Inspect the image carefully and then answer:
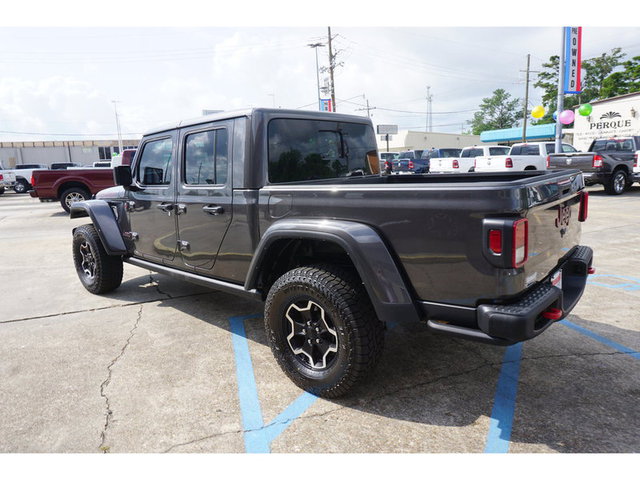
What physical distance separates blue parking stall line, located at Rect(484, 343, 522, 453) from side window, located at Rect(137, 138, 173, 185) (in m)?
3.18

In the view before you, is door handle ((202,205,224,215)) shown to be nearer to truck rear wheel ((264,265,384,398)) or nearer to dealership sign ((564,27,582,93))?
truck rear wheel ((264,265,384,398))

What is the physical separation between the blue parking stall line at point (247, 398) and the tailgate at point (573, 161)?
1321cm

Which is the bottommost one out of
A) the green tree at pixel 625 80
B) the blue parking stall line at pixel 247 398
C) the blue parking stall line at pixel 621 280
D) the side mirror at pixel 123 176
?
the blue parking stall line at pixel 621 280

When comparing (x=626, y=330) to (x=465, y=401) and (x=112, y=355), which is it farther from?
(x=112, y=355)

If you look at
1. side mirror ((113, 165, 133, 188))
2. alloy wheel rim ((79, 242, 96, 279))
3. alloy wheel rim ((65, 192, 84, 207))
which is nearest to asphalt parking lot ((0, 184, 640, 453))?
alloy wheel rim ((79, 242, 96, 279))

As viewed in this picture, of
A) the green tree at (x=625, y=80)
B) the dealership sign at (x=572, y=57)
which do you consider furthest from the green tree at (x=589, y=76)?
the dealership sign at (x=572, y=57)

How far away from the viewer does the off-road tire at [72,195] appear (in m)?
13.4

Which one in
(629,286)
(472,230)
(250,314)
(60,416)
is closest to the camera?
(472,230)

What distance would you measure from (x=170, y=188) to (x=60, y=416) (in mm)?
2006

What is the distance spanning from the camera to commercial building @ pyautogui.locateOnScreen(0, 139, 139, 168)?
52750 mm

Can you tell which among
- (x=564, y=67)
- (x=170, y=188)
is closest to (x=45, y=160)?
(x=564, y=67)

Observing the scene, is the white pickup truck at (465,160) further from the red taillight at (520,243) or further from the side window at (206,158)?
the red taillight at (520,243)

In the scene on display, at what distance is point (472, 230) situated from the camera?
6.98 feet

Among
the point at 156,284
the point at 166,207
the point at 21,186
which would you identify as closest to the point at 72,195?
the point at 156,284
